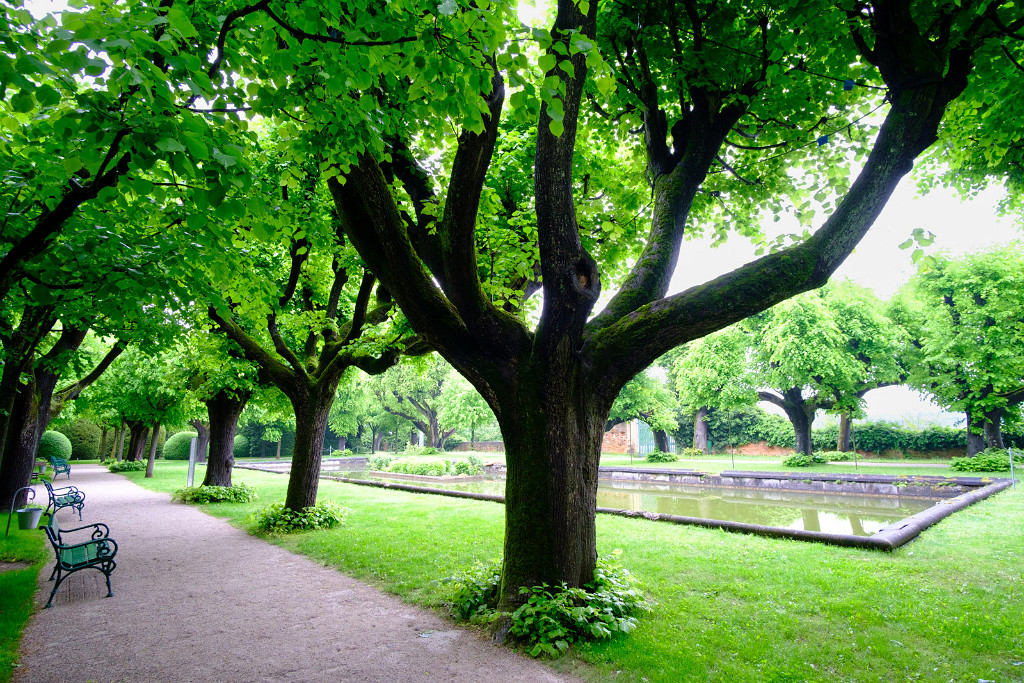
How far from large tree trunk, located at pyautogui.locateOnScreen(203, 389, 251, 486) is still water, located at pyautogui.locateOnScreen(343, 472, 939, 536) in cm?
775

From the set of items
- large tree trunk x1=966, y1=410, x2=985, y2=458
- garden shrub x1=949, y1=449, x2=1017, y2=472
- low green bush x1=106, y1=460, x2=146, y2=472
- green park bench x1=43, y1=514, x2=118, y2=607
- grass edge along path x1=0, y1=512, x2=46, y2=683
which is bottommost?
low green bush x1=106, y1=460, x2=146, y2=472

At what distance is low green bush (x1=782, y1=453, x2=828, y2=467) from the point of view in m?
22.4

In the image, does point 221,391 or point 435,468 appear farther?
point 435,468

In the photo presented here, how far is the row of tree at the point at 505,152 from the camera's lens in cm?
272

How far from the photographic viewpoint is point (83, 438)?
114 ft

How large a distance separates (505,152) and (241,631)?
6420 mm

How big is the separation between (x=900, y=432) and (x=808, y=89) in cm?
2878

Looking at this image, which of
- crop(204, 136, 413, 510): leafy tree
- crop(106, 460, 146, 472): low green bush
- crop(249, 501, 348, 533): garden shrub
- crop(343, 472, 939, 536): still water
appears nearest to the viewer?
crop(204, 136, 413, 510): leafy tree

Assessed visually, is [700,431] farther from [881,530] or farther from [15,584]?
[15,584]

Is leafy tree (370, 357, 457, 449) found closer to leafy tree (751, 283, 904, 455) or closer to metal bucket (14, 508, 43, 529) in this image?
leafy tree (751, 283, 904, 455)

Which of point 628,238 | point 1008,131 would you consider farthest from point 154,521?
point 1008,131

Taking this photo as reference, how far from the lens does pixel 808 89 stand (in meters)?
5.80

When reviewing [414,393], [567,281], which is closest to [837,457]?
[567,281]

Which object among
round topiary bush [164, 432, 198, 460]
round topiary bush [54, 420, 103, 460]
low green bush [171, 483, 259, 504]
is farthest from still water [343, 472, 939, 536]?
round topiary bush [54, 420, 103, 460]
